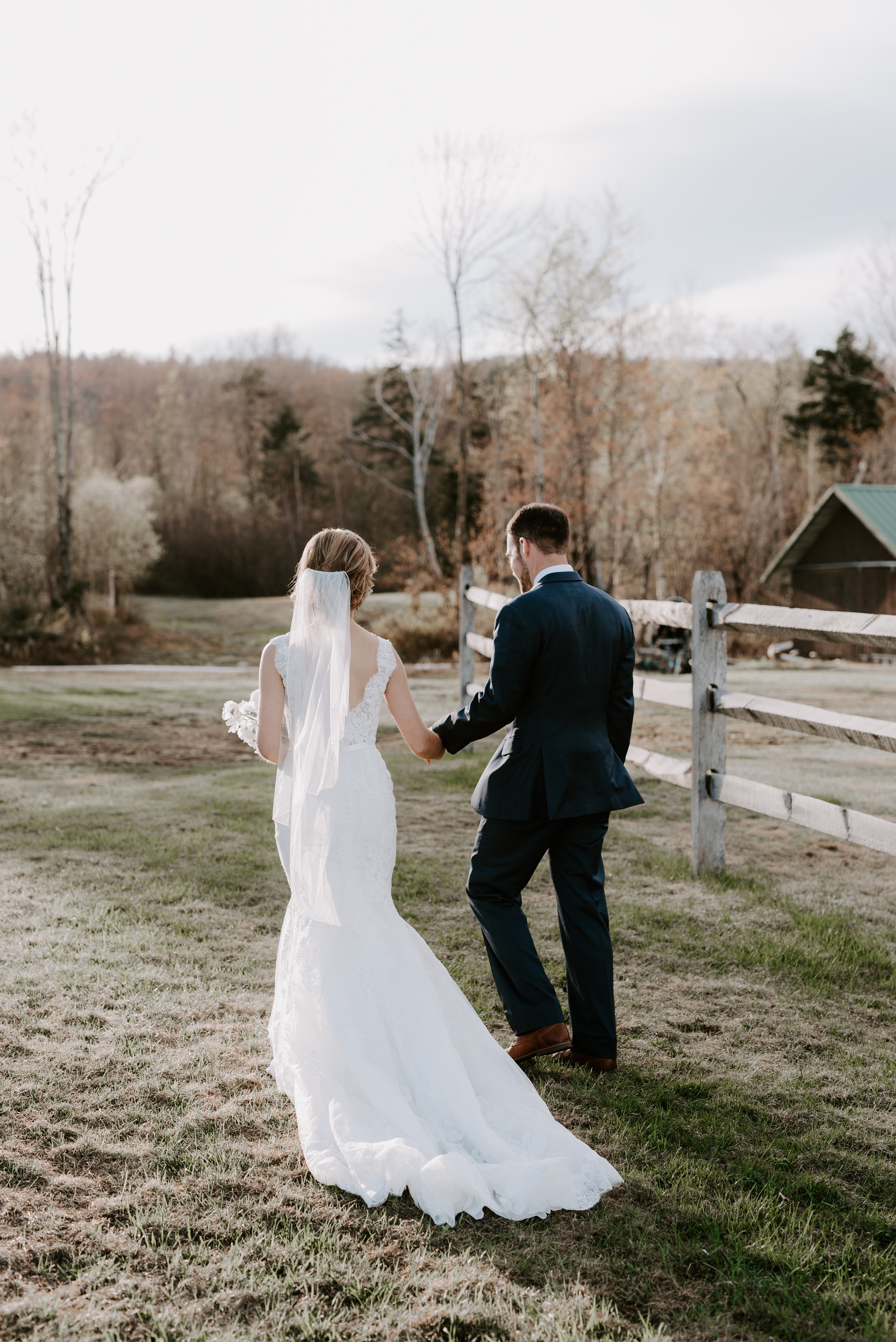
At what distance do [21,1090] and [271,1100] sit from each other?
837mm

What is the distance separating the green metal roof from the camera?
86.0 feet

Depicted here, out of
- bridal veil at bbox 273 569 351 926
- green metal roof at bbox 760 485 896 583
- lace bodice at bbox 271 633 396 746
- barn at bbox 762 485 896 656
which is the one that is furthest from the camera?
barn at bbox 762 485 896 656

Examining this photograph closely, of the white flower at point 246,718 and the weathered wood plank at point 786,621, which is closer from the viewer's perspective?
the white flower at point 246,718

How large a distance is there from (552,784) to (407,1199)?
1.37 meters

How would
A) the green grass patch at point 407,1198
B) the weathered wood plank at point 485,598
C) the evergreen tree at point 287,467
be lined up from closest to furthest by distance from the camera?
the green grass patch at point 407,1198 → the weathered wood plank at point 485,598 → the evergreen tree at point 287,467

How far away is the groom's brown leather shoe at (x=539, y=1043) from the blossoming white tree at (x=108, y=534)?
32164 millimetres

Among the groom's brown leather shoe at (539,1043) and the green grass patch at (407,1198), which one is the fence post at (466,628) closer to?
the green grass patch at (407,1198)

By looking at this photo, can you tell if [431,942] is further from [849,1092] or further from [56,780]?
[56,780]

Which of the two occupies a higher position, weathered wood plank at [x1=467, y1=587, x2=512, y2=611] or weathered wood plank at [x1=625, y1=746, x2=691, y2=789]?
weathered wood plank at [x1=467, y1=587, x2=512, y2=611]

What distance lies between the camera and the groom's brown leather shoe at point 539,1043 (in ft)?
11.8

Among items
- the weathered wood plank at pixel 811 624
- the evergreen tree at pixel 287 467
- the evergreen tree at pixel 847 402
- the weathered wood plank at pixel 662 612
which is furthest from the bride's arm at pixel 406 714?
the evergreen tree at pixel 287 467

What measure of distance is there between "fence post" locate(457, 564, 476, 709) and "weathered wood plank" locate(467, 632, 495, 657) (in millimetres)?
50

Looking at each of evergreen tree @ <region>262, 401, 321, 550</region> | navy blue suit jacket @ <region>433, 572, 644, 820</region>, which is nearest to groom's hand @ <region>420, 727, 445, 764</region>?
navy blue suit jacket @ <region>433, 572, 644, 820</region>

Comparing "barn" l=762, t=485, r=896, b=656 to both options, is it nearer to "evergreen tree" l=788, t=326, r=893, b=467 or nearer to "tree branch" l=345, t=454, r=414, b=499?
"tree branch" l=345, t=454, r=414, b=499
